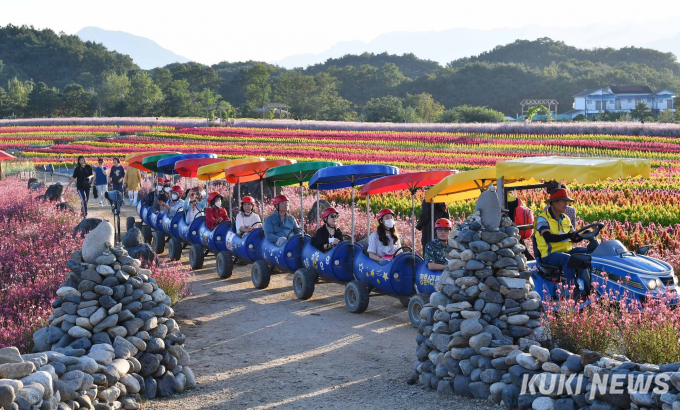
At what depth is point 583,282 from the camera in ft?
29.0

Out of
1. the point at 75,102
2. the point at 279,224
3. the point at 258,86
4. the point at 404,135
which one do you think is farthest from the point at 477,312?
the point at 258,86

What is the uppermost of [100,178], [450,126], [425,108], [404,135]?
[425,108]

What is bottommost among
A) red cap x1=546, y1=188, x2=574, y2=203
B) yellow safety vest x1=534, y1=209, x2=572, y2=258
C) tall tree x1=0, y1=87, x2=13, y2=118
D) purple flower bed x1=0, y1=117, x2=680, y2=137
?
yellow safety vest x1=534, y1=209, x2=572, y2=258

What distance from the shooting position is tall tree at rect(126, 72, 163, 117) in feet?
277

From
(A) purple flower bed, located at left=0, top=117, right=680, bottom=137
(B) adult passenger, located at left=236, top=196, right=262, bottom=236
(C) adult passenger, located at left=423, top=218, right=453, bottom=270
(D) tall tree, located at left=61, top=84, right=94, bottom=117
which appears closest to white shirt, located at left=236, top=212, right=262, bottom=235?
(B) adult passenger, located at left=236, top=196, right=262, bottom=236

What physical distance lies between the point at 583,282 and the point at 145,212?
14216 millimetres

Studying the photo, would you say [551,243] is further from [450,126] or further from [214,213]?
[450,126]

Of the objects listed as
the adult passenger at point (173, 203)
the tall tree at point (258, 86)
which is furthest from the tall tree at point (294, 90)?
the adult passenger at point (173, 203)

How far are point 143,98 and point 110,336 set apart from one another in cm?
8267

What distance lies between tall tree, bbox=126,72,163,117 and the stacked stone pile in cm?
8023

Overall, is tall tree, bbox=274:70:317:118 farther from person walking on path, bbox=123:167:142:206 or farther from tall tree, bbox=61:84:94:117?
person walking on path, bbox=123:167:142:206

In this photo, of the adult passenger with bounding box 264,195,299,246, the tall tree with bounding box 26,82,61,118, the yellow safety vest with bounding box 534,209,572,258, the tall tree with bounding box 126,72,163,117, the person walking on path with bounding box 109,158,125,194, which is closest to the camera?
the yellow safety vest with bounding box 534,209,572,258

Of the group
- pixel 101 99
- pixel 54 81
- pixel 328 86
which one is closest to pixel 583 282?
pixel 101 99

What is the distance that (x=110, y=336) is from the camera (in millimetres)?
8031
